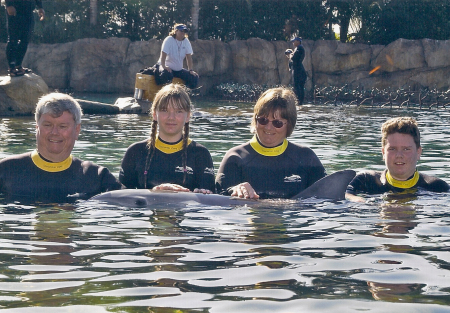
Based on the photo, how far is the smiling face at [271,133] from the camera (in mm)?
6180

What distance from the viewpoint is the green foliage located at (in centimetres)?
2798

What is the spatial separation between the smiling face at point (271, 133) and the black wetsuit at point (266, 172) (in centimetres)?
12

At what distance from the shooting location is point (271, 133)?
630 cm

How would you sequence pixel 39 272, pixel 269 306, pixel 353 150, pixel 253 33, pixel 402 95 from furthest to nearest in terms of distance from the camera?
pixel 253 33 < pixel 402 95 < pixel 353 150 < pixel 39 272 < pixel 269 306

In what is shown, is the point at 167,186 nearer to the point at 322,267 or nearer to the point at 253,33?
the point at 322,267

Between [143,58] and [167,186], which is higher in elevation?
[143,58]

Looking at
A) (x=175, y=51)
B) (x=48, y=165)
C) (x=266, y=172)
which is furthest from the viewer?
(x=175, y=51)

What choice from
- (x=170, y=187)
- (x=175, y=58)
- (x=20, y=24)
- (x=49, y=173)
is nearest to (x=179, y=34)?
(x=175, y=58)

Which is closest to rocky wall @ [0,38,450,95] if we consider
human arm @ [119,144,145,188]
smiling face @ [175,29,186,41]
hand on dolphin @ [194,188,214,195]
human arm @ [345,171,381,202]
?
smiling face @ [175,29,186,41]

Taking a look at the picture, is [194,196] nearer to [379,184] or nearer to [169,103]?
[169,103]

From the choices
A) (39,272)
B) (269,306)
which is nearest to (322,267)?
(269,306)

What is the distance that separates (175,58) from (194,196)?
10059 millimetres

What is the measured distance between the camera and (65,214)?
219 inches

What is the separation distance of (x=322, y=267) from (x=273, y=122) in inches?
94.2
